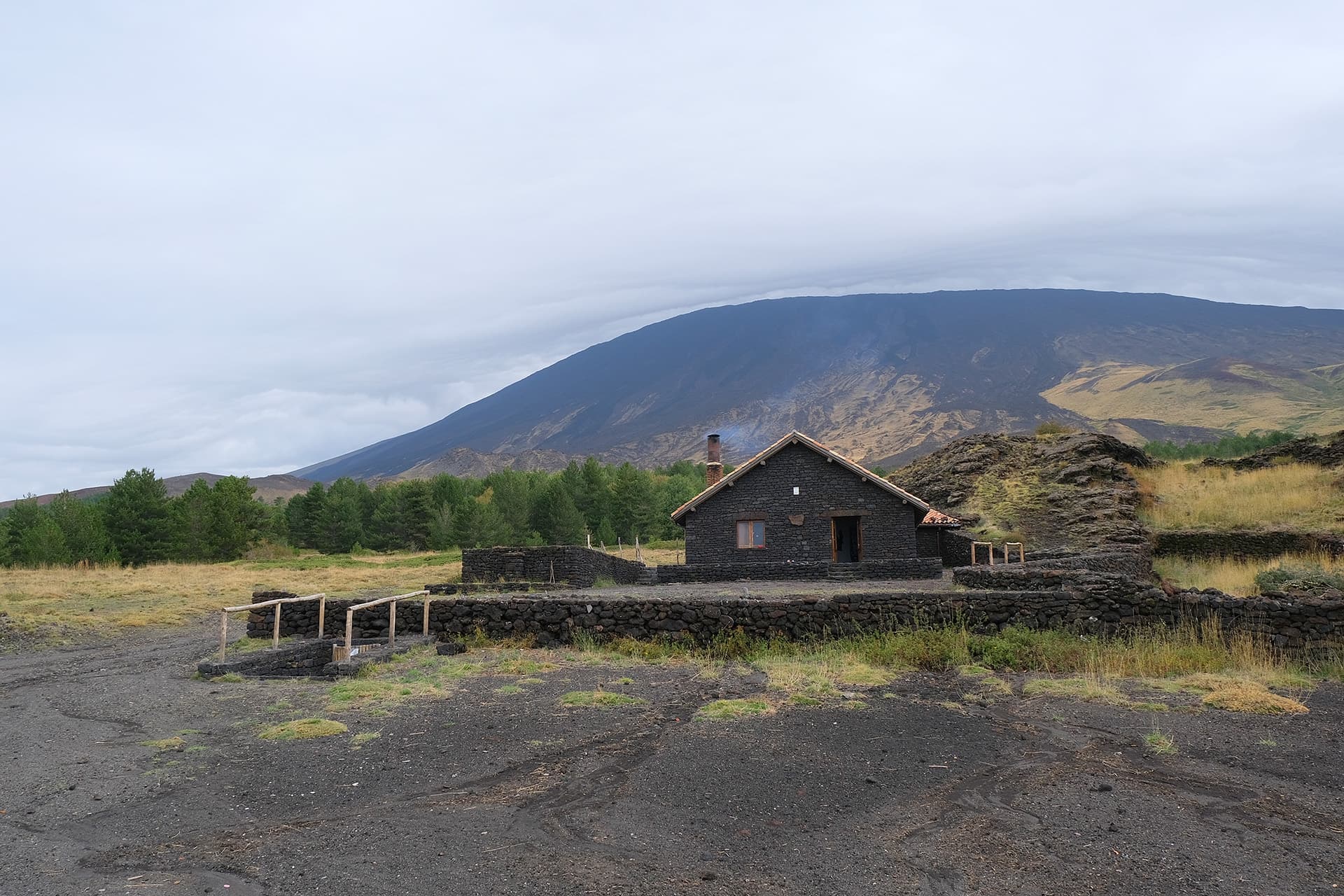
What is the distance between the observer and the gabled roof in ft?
105

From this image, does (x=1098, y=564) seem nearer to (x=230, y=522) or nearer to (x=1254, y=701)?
(x=1254, y=701)

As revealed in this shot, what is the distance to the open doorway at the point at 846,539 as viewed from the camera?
33062mm

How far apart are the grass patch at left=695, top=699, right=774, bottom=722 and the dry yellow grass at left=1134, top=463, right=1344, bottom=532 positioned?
1024 inches

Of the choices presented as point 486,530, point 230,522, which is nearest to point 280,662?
point 230,522

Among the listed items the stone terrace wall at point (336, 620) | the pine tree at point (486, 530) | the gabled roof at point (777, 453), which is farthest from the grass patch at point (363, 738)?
the pine tree at point (486, 530)

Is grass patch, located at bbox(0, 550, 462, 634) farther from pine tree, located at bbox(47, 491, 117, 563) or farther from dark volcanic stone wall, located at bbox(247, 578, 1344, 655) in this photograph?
dark volcanic stone wall, located at bbox(247, 578, 1344, 655)

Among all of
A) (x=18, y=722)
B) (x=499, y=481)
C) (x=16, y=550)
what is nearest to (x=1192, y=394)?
(x=499, y=481)

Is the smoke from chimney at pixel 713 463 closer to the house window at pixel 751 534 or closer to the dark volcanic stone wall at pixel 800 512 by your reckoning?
the dark volcanic stone wall at pixel 800 512

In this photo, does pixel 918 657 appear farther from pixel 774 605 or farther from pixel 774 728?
pixel 774 728

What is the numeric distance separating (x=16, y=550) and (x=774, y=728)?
206 ft

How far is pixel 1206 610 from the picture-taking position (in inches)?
565

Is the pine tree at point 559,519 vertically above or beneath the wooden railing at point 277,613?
above

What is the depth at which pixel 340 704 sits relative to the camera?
37.9 feet

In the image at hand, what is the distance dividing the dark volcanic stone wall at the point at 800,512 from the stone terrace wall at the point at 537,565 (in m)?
3.82
